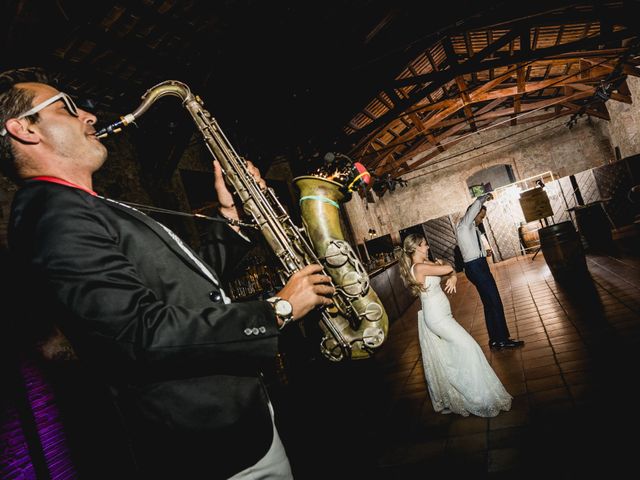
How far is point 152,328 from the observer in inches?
39.5

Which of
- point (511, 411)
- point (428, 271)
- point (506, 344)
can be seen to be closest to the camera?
point (511, 411)

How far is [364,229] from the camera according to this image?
15.8 metres

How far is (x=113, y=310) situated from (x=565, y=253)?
8.81m

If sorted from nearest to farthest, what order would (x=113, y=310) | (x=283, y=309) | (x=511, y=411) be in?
(x=113, y=310)
(x=283, y=309)
(x=511, y=411)

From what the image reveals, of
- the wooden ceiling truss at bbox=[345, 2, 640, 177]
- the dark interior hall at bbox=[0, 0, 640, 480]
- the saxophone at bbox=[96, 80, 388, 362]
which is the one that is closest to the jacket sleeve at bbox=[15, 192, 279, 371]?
the dark interior hall at bbox=[0, 0, 640, 480]

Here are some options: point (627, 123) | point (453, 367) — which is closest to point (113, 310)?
point (453, 367)

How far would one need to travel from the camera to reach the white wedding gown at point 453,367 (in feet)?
11.3

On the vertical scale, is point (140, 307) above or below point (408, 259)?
above

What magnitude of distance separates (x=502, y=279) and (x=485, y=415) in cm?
795

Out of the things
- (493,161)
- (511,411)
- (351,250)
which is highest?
(493,161)

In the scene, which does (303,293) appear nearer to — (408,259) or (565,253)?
(408,259)

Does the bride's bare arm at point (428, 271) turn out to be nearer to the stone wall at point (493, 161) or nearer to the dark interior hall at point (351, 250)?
the dark interior hall at point (351, 250)

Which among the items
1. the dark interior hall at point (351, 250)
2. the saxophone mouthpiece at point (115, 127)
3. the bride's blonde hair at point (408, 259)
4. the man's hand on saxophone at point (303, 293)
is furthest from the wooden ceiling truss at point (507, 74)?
the man's hand on saxophone at point (303, 293)

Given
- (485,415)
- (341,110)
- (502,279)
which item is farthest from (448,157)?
(485,415)
